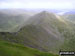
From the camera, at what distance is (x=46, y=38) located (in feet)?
309

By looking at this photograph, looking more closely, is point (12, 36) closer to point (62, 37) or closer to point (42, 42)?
point (42, 42)

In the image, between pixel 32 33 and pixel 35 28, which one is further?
pixel 35 28

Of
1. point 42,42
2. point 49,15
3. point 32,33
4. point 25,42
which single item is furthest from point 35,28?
point 49,15

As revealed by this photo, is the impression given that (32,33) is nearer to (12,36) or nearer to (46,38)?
(46,38)

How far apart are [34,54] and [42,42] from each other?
4669 cm

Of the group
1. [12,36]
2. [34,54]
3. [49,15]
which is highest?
[49,15]

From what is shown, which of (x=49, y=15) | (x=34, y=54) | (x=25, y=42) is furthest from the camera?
(x=49, y=15)

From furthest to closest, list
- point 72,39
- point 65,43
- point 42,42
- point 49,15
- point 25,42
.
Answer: point 49,15 < point 72,39 < point 65,43 < point 42,42 < point 25,42

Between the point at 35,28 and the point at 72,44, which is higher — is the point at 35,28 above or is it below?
above

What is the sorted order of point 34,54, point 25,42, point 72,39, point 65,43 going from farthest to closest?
point 72,39 → point 65,43 → point 25,42 → point 34,54

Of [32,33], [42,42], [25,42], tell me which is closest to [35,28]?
[32,33]

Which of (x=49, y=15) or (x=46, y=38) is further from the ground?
(x=49, y=15)

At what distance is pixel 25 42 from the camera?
79562 mm

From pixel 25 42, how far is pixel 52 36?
24107 millimetres
